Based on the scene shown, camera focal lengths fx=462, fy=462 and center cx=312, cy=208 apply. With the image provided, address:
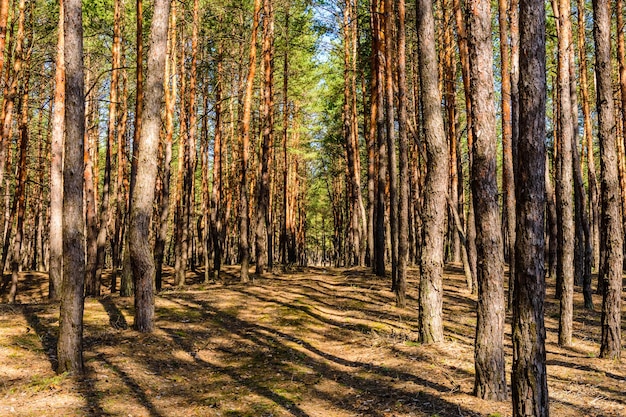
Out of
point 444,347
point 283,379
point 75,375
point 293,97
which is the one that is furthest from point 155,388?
point 293,97

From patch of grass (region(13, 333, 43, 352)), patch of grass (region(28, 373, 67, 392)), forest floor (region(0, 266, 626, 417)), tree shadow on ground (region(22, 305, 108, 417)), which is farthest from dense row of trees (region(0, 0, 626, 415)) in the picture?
patch of grass (region(13, 333, 43, 352))

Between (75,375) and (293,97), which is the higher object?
(293,97)

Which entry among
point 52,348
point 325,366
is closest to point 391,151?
point 325,366

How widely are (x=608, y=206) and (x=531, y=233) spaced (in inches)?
210

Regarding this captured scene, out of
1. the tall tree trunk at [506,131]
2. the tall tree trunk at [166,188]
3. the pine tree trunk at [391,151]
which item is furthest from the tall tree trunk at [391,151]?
the tall tree trunk at [166,188]

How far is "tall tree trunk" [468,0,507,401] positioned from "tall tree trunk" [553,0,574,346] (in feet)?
15.6

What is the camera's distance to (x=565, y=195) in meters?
10.6

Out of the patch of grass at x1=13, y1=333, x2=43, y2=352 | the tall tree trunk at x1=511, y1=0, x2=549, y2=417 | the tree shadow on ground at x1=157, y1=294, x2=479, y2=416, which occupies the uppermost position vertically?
the tall tree trunk at x1=511, y1=0, x2=549, y2=417

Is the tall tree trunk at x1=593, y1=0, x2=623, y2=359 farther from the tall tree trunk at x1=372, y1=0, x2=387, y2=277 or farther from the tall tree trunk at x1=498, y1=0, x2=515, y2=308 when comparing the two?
the tall tree trunk at x1=372, y1=0, x2=387, y2=277

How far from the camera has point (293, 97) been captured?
1121 inches

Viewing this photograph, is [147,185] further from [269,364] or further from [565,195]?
[565,195]

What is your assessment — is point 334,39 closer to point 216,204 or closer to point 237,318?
point 216,204

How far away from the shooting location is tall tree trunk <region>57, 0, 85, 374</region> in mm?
7129

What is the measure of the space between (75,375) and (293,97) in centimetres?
2351
